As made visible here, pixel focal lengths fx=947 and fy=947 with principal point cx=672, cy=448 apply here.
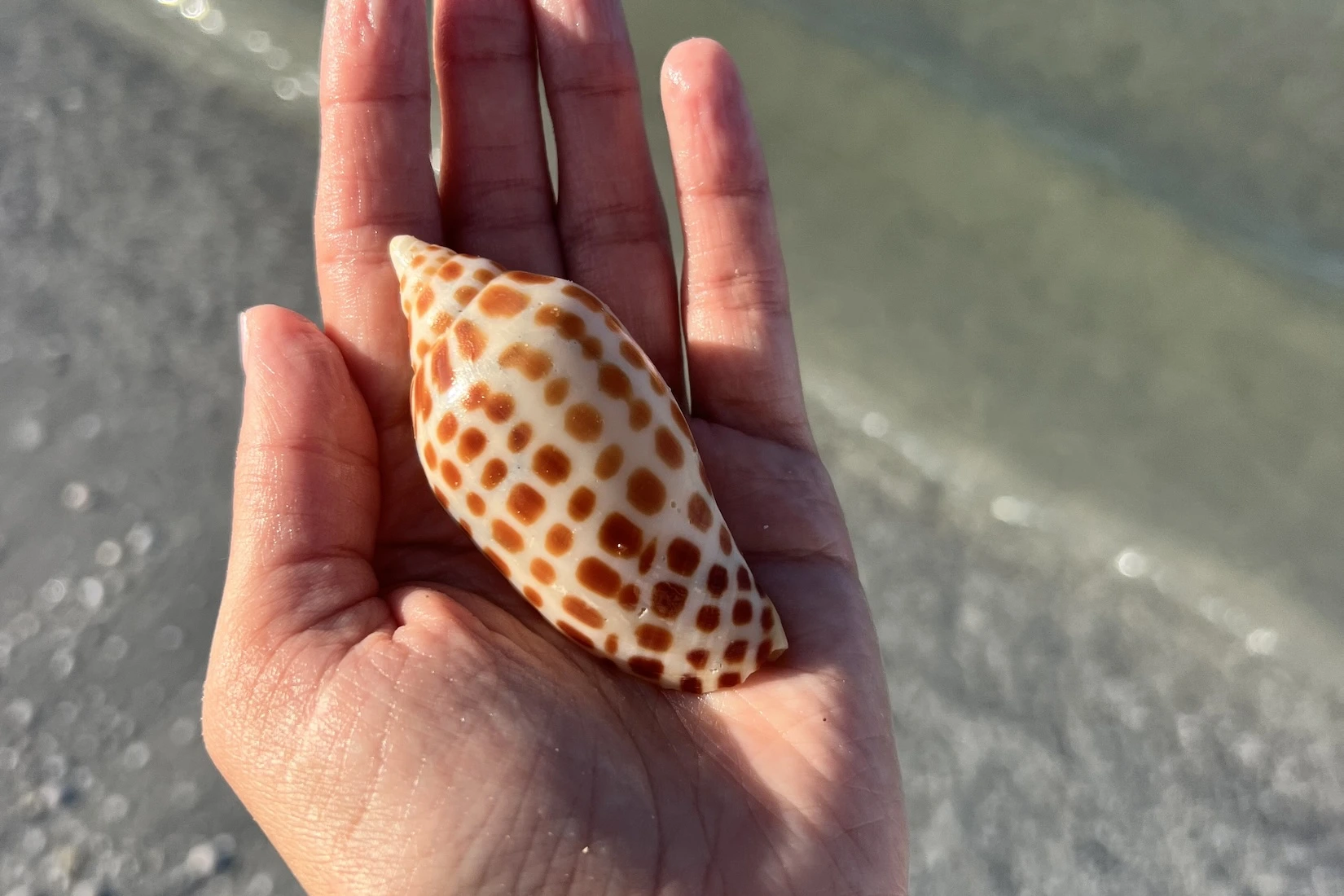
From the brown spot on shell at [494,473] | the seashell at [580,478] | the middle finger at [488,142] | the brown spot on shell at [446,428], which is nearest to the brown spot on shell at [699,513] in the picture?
the seashell at [580,478]

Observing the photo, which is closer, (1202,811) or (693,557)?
(693,557)

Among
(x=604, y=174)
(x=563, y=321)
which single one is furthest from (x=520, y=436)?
(x=604, y=174)

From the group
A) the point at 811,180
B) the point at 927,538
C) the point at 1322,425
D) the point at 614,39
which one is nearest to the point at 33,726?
the point at 614,39

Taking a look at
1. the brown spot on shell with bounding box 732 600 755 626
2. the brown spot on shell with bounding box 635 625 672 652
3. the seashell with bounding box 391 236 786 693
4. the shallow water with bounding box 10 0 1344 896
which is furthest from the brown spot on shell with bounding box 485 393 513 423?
the shallow water with bounding box 10 0 1344 896

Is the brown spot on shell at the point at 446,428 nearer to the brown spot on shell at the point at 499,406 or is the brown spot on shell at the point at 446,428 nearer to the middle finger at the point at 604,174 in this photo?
the brown spot on shell at the point at 499,406

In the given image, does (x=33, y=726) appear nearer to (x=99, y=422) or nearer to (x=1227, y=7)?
(x=99, y=422)

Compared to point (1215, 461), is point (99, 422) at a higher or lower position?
higher

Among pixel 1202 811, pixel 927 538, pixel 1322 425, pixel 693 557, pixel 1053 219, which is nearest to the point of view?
pixel 693 557
